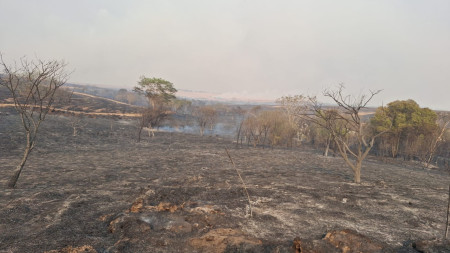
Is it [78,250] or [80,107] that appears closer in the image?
[78,250]

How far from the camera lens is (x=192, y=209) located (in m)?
10.6

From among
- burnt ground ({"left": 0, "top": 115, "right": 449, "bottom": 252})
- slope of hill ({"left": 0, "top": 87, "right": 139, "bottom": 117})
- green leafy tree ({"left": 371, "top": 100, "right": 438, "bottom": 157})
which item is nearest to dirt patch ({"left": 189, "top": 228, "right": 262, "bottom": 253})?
burnt ground ({"left": 0, "top": 115, "right": 449, "bottom": 252})

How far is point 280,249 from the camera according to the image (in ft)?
25.0

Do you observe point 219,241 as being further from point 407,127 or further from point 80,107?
point 80,107

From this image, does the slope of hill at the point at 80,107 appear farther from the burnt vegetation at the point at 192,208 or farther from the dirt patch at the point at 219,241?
the dirt patch at the point at 219,241

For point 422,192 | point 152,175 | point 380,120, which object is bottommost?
point 152,175

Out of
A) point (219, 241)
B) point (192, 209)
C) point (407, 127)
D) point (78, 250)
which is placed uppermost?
point (407, 127)

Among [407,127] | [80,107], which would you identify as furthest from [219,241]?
[80,107]

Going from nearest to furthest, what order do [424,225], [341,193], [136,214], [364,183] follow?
[136,214] → [424,225] → [341,193] → [364,183]

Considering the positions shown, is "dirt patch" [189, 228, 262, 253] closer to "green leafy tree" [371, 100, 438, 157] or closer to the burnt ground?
the burnt ground

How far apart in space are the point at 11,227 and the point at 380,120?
46.7m

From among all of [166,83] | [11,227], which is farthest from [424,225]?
[166,83]

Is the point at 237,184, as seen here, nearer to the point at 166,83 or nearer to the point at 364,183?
the point at 364,183

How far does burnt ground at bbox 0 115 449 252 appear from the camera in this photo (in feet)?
26.7
